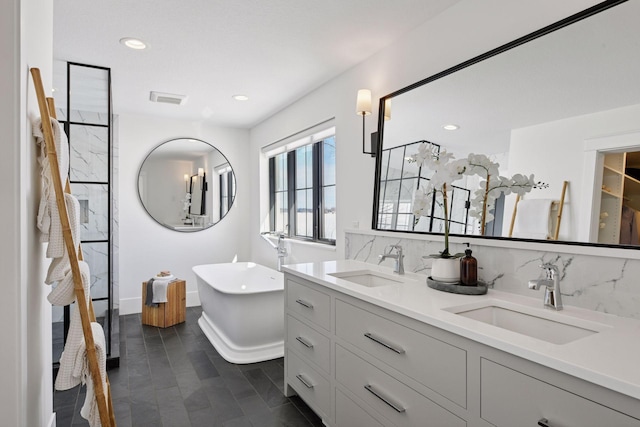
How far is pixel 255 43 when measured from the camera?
2.56 meters

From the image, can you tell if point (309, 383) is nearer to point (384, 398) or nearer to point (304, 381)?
point (304, 381)

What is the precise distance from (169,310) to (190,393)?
1624 mm

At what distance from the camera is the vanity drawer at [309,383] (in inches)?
79.8

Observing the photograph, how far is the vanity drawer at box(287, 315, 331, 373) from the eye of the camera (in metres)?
2.03

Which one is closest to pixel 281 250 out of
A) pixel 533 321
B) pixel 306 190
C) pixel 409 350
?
pixel 306 190

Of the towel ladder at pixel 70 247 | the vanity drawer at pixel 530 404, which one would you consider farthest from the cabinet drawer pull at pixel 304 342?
the vanity drawer at pixel 530 404

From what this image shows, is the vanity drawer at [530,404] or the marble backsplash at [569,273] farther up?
the marble backsplash at [569,273]

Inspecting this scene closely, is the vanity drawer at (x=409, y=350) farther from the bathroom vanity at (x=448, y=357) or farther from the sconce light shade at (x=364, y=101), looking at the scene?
the sconce light shade at (x=364, y=101)

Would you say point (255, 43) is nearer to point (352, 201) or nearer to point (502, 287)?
point (352, 201)

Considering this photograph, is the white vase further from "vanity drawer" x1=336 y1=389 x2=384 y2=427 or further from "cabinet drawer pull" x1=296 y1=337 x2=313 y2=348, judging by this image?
"cabinet drawer pull" x1=296 y1=337 x2=313 y2=348

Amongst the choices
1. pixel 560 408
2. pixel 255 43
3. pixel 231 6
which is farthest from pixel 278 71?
pixel 560 408

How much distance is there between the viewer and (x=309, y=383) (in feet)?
7.11

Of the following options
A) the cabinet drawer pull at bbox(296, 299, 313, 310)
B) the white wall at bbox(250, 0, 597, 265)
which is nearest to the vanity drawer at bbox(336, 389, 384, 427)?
the cabinet drawer pull at bbox(296, 299, 313, 310)

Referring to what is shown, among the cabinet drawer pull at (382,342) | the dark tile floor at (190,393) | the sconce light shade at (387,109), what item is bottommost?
the dark tile floor at (190,393)
